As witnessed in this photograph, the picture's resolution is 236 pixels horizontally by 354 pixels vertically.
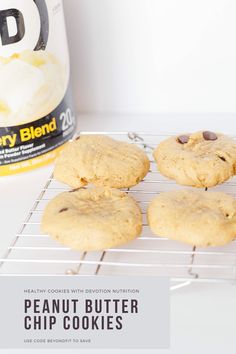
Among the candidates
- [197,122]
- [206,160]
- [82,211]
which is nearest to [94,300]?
[82,211]

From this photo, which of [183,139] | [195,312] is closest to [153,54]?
[183,139]

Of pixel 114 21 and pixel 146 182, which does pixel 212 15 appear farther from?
pixel 146 182

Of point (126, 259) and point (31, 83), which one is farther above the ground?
point (31, 83)

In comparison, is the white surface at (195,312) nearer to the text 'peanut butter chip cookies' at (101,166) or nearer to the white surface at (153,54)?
the text 'peanut butter chip cookies' at (101,166)

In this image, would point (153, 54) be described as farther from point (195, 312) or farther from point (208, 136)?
point (195, 312)

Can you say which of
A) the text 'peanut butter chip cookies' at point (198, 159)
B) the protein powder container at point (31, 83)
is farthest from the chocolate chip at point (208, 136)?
the protein powder container at point (31, 83)

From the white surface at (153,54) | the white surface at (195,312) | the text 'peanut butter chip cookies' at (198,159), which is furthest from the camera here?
the white surface at (153,54)

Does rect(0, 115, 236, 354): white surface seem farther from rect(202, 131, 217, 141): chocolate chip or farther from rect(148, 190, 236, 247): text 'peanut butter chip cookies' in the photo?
rect(202, 131, 217, 141): chocolate chip
